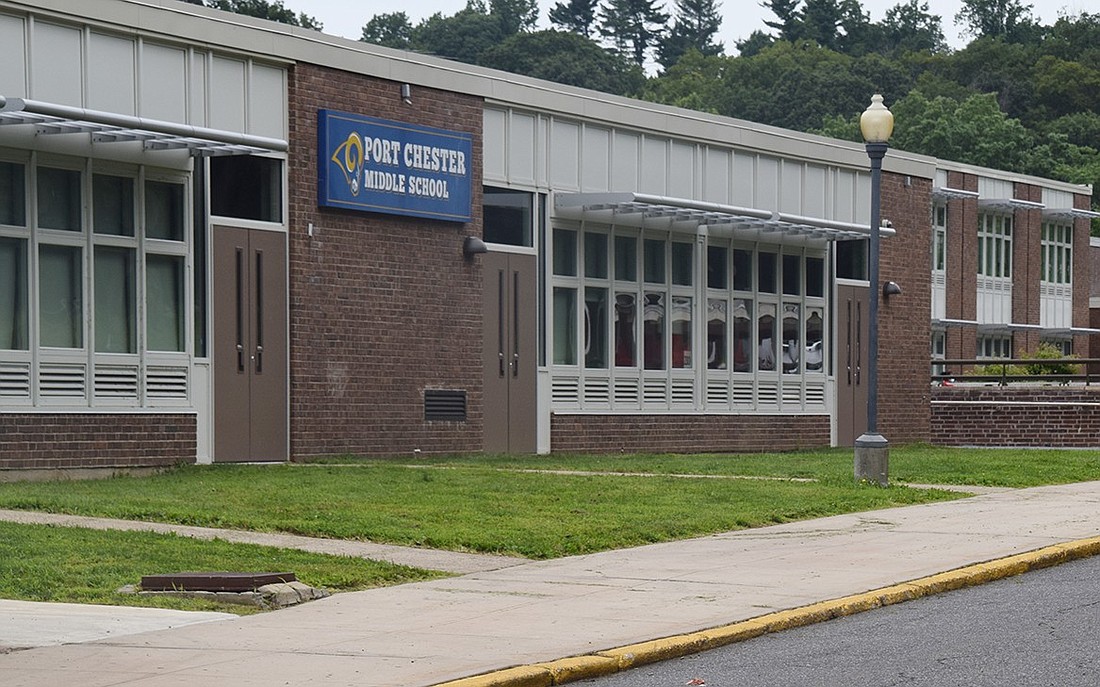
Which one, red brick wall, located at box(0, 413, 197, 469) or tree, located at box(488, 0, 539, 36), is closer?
red brick wall, located at box(0, 413, 197, 469)

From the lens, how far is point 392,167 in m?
25.4

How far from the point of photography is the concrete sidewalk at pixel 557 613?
9.22m

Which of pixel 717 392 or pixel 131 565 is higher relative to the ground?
pixel 717 392

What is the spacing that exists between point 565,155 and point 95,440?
10.2 metres

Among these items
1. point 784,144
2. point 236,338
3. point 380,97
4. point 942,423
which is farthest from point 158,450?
point 942,423

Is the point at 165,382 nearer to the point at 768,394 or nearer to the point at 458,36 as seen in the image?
the point at 768,394

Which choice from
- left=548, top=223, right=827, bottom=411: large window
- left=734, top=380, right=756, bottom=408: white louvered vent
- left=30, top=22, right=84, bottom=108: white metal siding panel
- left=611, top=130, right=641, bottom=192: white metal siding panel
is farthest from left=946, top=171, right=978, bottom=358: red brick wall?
left=30, top=22, right=84, bottom=108: white metal siding panel

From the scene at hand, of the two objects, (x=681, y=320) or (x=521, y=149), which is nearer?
(x=521, y=149)

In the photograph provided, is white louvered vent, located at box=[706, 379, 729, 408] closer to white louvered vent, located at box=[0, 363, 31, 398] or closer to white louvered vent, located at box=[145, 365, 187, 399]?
white louvered vent, located at box=[145, 365, 187, 399]

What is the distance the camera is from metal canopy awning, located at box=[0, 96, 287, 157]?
19.6m

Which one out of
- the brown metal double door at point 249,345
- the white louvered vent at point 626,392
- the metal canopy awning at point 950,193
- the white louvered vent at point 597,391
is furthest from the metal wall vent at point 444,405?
the metal canopy awning at point 950,193

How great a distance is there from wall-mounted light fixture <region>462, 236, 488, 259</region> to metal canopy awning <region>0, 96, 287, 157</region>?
4.34m

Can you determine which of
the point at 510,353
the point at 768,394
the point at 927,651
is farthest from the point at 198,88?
the point at 927,651

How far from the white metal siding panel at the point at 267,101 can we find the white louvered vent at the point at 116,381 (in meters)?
3.64
